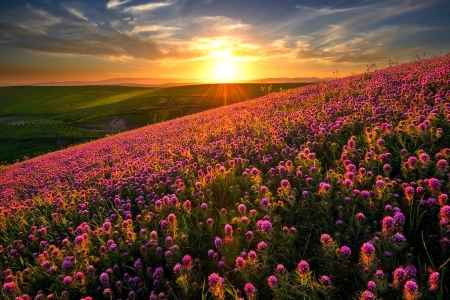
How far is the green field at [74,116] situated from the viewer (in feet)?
190

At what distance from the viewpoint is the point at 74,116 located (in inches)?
3115

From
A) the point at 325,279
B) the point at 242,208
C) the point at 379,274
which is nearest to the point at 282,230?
the point at 242,208

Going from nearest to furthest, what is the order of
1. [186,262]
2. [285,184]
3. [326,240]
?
1. [326,240]
2. [186,262]
3. [285,184]

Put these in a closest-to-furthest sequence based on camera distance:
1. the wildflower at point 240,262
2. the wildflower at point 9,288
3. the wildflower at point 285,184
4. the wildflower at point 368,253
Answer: the wildflower at point 368,253 → the wildflower at point 240,262 → the wildflower at point 9,288 → the wildflower at point 285,184

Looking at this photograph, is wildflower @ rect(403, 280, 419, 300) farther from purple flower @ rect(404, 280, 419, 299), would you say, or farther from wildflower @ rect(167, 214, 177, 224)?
wildflower @ rect(167, 214, 177, 224)

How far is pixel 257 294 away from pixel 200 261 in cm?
114

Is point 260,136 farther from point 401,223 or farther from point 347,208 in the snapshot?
point 401,223

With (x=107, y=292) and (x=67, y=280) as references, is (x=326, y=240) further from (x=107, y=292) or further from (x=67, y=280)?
(x=67, y=280)

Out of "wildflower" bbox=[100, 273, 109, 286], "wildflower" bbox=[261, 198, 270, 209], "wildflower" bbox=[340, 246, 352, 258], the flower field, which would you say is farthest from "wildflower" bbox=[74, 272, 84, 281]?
"wildflower" bbox=[340, 246, 352, 258]

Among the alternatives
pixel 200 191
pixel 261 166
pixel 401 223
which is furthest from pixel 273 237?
pixel 261 166

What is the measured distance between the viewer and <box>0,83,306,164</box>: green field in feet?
190

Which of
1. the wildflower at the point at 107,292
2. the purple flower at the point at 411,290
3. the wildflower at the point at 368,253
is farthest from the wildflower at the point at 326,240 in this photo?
the wildflower at the point at 107,292

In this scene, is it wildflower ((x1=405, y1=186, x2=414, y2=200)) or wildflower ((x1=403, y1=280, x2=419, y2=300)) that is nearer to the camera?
wildflower ((x1=403, y1=280, x2=419, y2=300))

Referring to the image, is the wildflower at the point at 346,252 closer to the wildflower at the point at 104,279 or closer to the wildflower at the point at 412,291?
the wildflower at the point at 412,291
